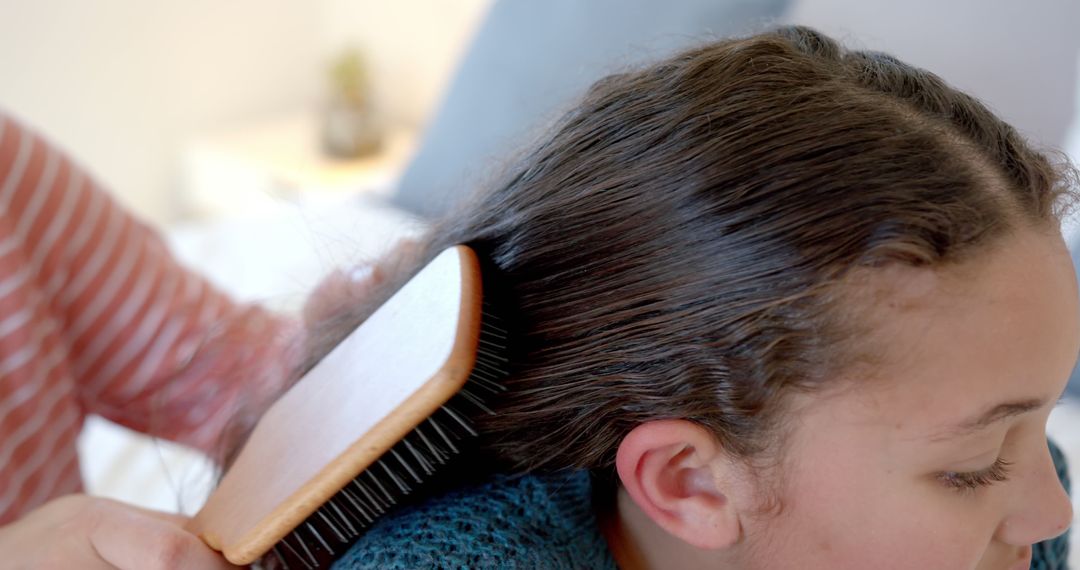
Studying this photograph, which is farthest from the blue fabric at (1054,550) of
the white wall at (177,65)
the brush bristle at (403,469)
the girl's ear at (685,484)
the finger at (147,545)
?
the white wall at (177,65)

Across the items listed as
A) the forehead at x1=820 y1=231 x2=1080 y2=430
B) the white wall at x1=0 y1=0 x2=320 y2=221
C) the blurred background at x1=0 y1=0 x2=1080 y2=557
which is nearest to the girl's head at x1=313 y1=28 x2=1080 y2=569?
the forehead at x1=820 y1=231 x2=1080 y2=430

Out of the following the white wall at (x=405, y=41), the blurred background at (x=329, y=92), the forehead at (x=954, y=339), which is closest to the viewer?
the forehead at (x=954, y=339)

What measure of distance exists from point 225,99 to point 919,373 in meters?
2.10

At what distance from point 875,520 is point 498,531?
0.20 meters

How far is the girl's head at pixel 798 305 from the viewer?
0.47 m

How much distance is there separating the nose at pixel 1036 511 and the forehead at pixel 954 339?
0.21 ft

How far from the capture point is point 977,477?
499mm

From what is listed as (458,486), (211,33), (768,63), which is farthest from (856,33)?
(211,33)

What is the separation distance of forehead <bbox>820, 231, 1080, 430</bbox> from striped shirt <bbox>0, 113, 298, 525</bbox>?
498 mm

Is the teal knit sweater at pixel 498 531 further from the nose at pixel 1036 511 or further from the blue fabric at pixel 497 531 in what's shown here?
the nose at pixel 1036 511

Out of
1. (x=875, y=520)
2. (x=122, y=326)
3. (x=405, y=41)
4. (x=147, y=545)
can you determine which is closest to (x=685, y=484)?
(x=875, y=520)

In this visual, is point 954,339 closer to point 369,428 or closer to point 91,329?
point 369,428

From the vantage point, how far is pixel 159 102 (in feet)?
7.10

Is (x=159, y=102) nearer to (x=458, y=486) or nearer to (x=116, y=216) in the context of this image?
(x=116, y=216)
